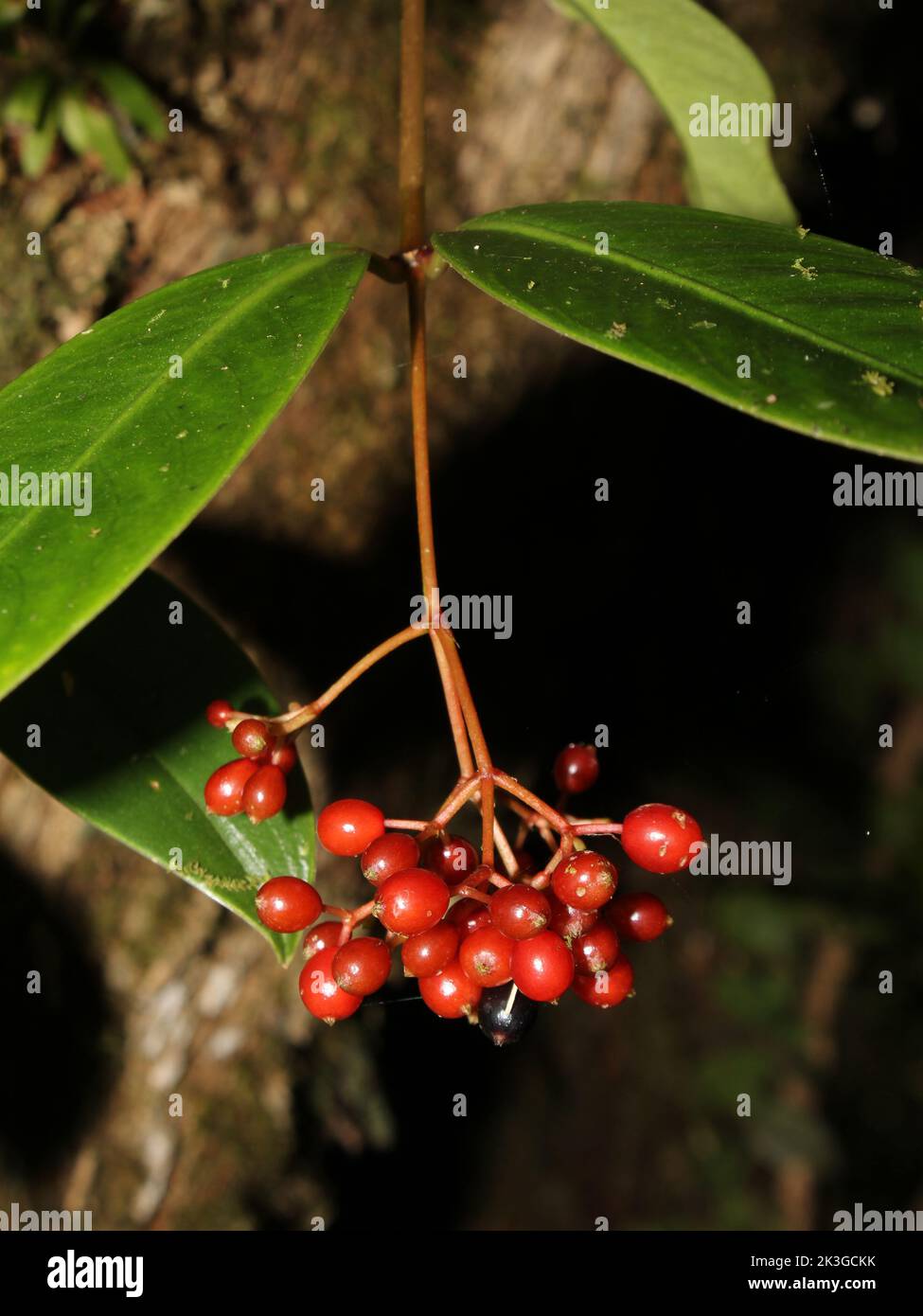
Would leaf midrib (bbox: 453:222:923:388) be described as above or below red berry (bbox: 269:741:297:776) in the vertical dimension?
above

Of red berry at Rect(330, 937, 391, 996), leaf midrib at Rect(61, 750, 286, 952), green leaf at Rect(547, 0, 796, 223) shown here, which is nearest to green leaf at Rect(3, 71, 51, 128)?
green leaf at Rect(547, 0, 796, 223)

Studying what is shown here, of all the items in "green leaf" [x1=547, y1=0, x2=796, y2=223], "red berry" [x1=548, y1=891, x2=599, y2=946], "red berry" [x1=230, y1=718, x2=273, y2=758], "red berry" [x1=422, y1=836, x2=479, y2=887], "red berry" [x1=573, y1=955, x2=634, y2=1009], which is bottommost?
"red berry" [x1=573, y1=955, x2=634, y2=1009]

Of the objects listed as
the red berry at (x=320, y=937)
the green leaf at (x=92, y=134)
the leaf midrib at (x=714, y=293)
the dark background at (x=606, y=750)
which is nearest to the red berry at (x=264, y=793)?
the red berry at (x=320, y=937)

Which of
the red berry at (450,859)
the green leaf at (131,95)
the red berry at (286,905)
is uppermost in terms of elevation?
the green leaf at (131,95)

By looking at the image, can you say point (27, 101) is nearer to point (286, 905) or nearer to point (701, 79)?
point (701, 79)

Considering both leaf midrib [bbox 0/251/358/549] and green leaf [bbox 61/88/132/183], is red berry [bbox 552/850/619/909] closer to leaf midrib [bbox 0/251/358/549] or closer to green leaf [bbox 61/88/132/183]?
leaf midrib [bbox 0/251/358/549]

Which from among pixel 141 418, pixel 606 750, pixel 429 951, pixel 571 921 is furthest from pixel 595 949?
pixel 606 750

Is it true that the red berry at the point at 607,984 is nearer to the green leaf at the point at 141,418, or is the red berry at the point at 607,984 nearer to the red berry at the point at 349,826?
the red berry at the point at 349,826

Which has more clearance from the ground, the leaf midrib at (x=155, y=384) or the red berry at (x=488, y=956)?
the leaf midrib at (x=155, y=384)
